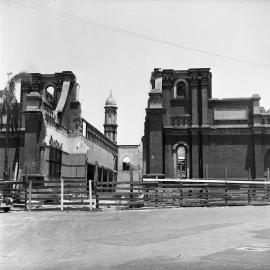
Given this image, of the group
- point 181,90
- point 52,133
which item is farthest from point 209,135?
point 52,133

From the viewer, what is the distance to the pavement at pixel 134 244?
7457 millimetres

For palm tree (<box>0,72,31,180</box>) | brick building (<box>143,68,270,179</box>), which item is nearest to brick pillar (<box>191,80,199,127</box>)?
brick building (<box>143,68,270,179</box>)

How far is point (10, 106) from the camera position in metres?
34.9

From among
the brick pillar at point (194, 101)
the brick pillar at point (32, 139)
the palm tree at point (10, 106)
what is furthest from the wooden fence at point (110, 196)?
the palm tree at point (10, 106)

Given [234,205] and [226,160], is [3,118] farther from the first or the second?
[234,205]

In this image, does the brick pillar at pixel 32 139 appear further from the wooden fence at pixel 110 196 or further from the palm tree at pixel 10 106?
the wooden fence at pixel 110 196

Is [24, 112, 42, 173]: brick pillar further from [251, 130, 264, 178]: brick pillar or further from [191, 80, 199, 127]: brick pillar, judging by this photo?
[251, 130, 264, 178]: brick pillar

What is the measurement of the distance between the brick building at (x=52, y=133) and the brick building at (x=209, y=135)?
20.3 ft

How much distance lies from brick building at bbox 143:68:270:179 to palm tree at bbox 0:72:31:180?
33.0 feet

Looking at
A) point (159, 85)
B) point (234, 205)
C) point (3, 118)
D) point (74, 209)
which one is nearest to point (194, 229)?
point (74, 209)

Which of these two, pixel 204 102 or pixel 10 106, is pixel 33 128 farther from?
pixel 204 102

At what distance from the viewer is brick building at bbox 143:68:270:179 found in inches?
1388

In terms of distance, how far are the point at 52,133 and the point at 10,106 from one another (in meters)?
3.89

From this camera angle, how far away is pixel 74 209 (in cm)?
1994
